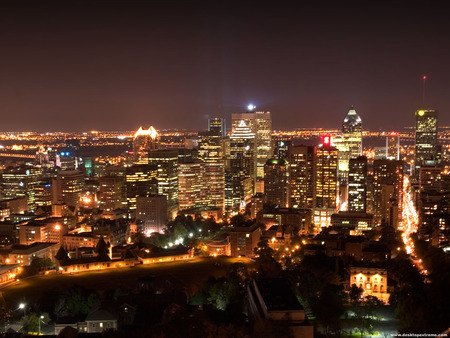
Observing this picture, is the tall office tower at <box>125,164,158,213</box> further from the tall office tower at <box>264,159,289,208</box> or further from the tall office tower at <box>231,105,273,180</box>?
the tall office tower at <box>231,105,273,180</box>

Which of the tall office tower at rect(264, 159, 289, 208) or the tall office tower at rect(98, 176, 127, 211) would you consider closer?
the tall office tower at rect(98, 176, 127, 211)

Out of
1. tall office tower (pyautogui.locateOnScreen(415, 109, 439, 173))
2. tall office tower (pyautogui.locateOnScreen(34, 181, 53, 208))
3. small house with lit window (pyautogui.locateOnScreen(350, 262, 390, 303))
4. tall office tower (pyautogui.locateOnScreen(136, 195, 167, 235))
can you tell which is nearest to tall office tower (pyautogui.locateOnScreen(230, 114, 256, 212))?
tall office tower (pyautogui.locateOnScreen(136, 195, 167, 235))

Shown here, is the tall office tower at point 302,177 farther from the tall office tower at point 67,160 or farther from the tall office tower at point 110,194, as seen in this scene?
the tall office tower at point 67,160

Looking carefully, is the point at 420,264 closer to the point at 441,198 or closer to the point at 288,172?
the point at 441,198

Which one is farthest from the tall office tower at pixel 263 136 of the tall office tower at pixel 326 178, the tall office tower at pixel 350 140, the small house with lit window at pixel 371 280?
the small house with lit window at pixel 371 280

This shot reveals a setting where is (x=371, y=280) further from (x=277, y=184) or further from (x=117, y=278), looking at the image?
(x=277, y=184)
